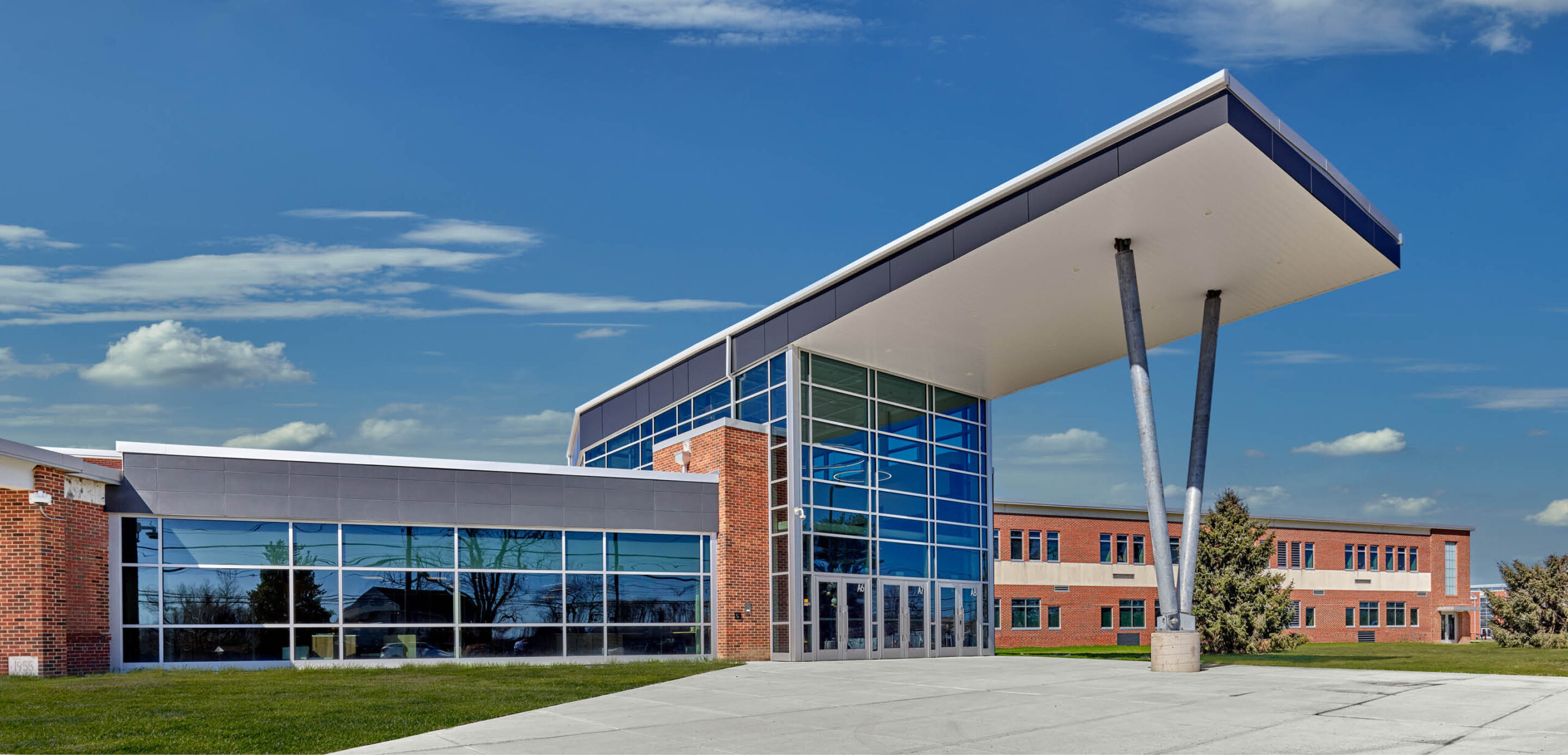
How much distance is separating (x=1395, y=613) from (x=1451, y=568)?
610 centimetres

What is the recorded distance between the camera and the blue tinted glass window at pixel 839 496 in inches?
1135

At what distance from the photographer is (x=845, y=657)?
28703 millimetres

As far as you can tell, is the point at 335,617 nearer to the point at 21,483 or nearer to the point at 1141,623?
the point at 21,483

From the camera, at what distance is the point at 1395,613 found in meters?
64.1

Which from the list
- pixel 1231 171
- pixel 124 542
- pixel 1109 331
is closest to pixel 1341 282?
pixel 1109 331

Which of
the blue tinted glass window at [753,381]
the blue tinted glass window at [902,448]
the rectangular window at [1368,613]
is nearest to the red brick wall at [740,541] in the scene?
the blue tinted glass window at [753,381]

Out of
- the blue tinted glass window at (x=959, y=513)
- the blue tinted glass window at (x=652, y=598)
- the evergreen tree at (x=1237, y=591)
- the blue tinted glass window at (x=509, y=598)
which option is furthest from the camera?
the evergreen tree at (x=1237, y=591)

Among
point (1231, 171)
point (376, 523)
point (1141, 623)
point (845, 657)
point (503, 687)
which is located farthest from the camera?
point (1141, 623)

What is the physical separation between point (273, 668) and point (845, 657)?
43.0 feet

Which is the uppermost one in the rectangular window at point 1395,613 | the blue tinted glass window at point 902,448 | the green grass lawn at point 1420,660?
the blue tinted glass window at point 902,448

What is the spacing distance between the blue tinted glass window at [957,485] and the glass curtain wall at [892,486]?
0.03m

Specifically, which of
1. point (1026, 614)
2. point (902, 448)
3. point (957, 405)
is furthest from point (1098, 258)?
point (1026, 614)

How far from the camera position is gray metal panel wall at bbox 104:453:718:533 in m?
22.8

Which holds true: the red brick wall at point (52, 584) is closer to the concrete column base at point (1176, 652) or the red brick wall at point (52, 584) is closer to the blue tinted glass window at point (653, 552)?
the blue tinted glass window at point (653, 552)
